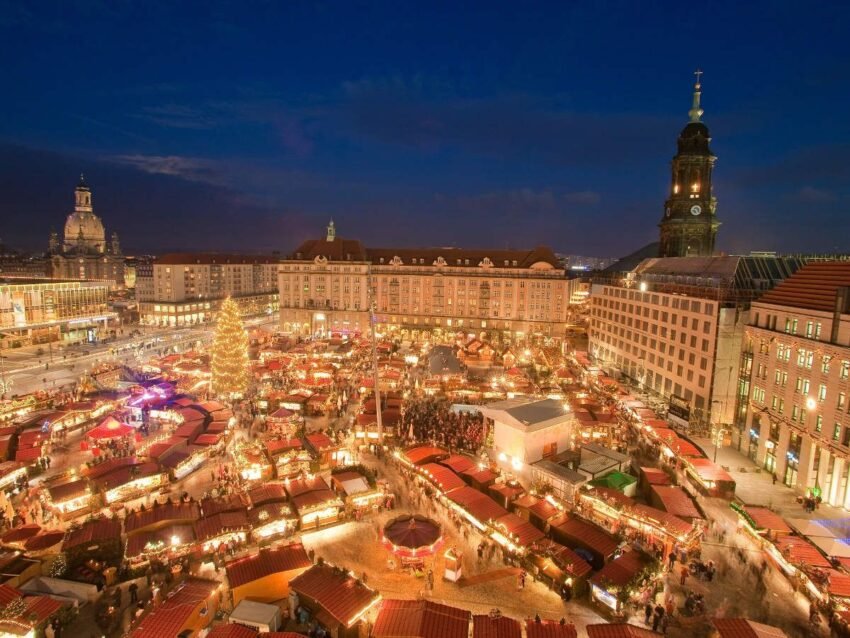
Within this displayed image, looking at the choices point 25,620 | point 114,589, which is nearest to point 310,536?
point 114,589

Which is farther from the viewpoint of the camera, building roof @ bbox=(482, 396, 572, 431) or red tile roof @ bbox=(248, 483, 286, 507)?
building roof @ bbox=(482, 396, 572, 431)

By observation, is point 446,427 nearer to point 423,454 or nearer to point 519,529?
point 423,454

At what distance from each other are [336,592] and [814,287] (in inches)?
1127

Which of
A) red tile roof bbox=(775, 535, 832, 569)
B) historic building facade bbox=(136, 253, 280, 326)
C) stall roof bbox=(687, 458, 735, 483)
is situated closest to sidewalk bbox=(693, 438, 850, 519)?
stall roof bbox=(687, 458, 735, 483)

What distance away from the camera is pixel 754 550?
18719 millimetres

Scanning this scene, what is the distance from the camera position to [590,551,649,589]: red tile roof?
15.4 metres

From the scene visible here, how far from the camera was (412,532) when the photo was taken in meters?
17.4

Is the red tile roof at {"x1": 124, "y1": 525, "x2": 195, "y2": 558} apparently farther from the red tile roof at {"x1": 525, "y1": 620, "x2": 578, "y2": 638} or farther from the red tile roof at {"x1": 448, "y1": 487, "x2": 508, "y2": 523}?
the red tile roof at {"x1": 525, "y1": 620, "x2": 578, "y2": 638}

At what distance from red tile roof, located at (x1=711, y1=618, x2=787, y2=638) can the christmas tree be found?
109 feet

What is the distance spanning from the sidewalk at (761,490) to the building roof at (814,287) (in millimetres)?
9588

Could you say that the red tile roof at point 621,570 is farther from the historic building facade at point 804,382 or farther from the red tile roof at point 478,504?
the historic building facade at point 804,382

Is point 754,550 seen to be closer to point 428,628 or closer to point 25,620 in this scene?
point 428,628

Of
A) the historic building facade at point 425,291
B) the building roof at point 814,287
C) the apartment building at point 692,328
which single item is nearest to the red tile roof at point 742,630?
the building roof at point 814,287

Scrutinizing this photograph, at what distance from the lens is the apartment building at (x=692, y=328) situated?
3300 centimetres
